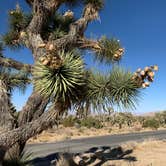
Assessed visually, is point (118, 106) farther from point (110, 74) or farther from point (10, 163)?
point (10, 163)

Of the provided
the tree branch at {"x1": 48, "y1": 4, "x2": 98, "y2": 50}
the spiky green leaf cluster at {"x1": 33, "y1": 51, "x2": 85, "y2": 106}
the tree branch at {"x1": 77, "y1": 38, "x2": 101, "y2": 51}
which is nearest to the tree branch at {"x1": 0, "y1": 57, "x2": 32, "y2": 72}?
the tree branch at {"x1": 48, "y1": 4, "x2": 98, "y2": 50}

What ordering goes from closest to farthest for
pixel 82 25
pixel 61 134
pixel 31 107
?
pixel 31 107, pixel 82 25, pixel 61 134

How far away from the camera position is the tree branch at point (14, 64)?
34.6ft

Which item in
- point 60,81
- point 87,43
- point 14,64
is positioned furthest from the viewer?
point 87,43

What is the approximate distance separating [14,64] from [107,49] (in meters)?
2.78

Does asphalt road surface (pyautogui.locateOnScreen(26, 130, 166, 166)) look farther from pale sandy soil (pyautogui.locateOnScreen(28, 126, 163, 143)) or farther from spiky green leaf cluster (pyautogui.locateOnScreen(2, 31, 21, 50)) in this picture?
pale sandy soil (pyautogui.locateOnScreen(28, 126, 163, 143))

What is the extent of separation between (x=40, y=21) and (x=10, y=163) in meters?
4.14

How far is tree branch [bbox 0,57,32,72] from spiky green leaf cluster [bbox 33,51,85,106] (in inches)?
80.6

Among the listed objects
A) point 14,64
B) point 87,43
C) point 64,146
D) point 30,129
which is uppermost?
point 87,43

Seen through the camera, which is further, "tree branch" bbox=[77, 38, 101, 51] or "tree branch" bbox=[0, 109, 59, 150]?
"tree branch" bbox=[77, 38, 101, 51]

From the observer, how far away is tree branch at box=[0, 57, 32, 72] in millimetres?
10539

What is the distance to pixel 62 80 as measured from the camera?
8.14m

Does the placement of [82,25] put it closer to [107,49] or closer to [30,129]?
[107,49]

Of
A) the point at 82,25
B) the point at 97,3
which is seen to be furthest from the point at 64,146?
the point at 97,3
